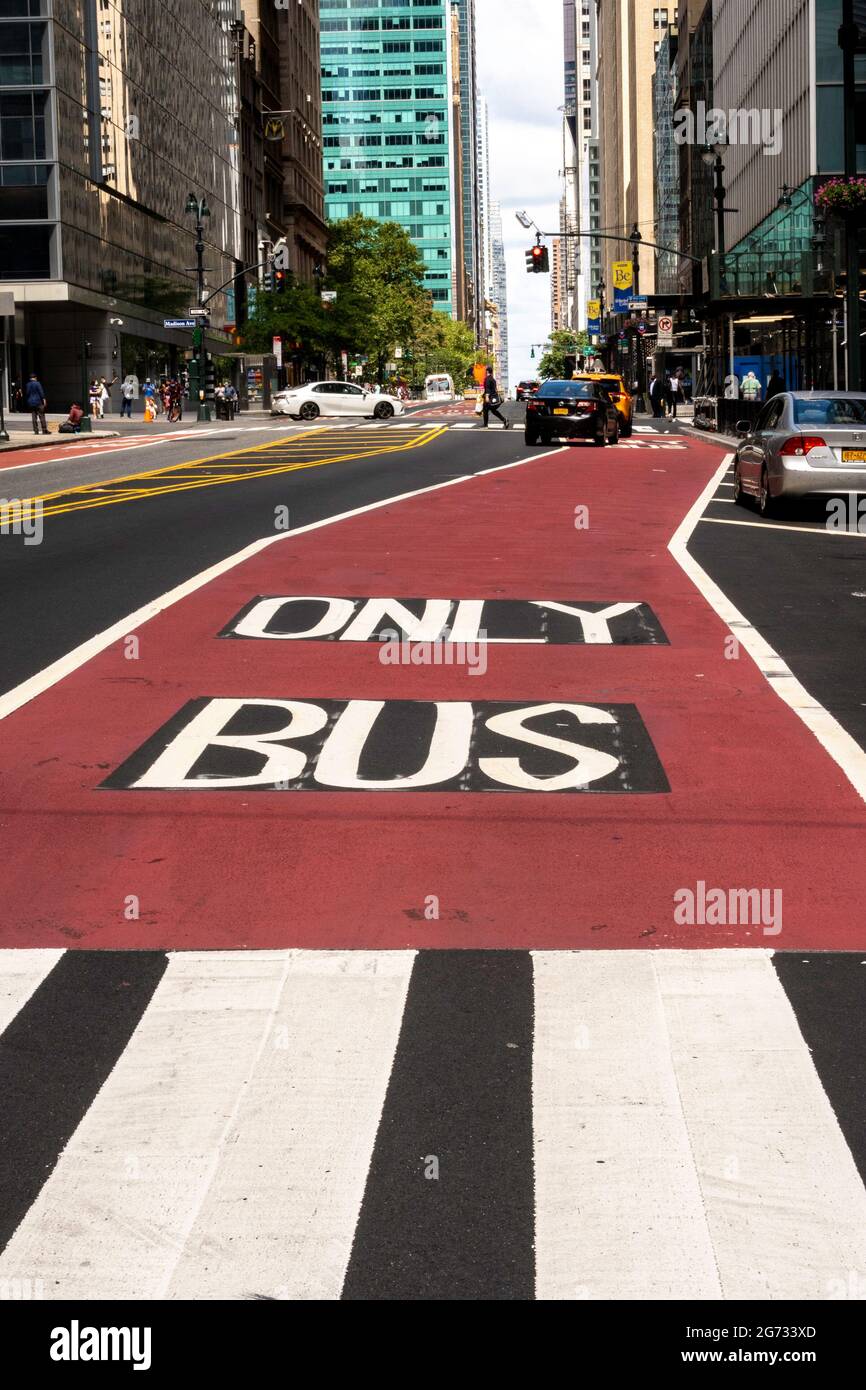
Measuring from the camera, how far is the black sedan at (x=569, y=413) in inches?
1769

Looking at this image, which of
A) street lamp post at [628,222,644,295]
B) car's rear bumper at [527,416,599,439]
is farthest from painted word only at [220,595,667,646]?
street lamp post at [628,222,644,295]

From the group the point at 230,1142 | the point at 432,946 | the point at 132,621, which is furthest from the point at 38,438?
the point at 230,1142

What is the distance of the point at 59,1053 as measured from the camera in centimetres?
532

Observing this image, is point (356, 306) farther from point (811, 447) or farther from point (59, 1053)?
point (59, 1053)

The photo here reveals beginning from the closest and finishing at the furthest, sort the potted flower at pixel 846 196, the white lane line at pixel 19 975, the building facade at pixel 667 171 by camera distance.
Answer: the white lane line at pixel 19 975, the potted flower at pixel 846 196, the building facade at pixel 667 171

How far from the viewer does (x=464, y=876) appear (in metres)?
7.23

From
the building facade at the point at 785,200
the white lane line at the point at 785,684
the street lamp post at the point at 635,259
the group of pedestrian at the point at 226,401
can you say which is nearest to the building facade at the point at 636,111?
the street lamp post at the point at 635,259

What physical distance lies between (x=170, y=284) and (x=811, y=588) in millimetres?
83610

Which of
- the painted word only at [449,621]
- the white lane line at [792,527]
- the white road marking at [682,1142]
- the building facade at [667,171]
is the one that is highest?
the building facade at [667,171]

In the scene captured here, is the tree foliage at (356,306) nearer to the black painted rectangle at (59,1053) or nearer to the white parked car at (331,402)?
the white parked car at (331,402)

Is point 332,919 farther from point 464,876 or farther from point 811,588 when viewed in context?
point 811,588

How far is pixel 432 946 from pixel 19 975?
1411 mm

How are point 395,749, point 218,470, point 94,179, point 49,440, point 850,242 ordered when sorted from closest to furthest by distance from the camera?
1. point 395,749
2. point 850,242
3. point 218,470
4. point 49,440
5. point 94,179

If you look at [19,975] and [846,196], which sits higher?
[846,196]
